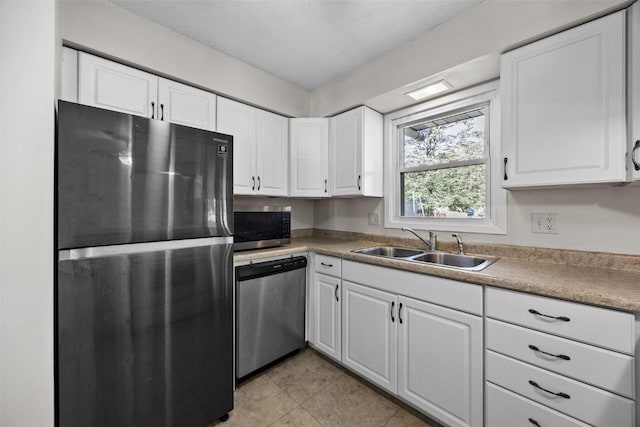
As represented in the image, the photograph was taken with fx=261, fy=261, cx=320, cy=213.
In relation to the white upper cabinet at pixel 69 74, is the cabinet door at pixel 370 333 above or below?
below

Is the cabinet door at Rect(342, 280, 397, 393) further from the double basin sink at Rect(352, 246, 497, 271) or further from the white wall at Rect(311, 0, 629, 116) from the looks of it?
the white wall at Rect(311, 0, 629, 116)

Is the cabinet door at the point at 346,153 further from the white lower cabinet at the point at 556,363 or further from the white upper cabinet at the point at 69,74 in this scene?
the white upper cabinet at the point at 69,74

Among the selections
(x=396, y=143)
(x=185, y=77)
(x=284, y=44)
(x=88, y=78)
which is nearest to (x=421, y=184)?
(x=396, y=143)

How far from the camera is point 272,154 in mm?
2479

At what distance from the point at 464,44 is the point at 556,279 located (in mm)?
1443

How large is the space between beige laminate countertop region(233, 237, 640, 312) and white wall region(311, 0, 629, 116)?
1.25 meters

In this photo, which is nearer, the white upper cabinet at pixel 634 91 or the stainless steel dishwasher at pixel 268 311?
the white upper cabinet at pixel 634 91

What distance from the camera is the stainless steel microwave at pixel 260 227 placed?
1998 mm

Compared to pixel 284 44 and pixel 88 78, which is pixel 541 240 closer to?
pixel 284 44

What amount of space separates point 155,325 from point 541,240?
2235 millimetres

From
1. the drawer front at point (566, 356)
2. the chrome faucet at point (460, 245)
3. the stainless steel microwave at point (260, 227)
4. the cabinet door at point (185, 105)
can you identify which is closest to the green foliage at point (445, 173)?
the chrome faucet at point (460, 245)

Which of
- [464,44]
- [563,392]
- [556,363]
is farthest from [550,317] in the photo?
[464,44]

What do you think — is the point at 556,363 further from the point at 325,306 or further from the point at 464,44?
the point at 464,44

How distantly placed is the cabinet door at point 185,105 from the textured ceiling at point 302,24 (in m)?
0.38
